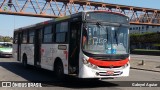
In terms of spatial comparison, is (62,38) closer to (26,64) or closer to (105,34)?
(105,34)

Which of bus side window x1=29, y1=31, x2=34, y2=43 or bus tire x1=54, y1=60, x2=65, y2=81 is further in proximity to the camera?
bus side window x1=29, y1=31, x2=34, y2=43

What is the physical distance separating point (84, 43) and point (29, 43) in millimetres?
8582

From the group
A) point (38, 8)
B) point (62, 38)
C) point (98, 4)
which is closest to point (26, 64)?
point (62, 38)

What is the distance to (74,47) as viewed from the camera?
1379 cm

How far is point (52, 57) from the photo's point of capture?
16203 millimetres

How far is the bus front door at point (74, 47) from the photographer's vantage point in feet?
44.0

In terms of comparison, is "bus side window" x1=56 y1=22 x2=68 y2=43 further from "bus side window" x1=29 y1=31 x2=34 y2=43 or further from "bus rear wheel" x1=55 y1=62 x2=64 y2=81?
"bus side window" x1=29 y1=31 x2=34 y2=43

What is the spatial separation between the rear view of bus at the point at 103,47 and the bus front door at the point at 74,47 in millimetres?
405

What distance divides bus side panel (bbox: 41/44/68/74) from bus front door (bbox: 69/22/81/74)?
427mm

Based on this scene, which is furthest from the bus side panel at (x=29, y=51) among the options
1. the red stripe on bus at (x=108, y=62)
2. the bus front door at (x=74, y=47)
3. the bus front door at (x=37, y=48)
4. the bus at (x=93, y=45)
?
the red stripe on bus at (x=108, y=62)

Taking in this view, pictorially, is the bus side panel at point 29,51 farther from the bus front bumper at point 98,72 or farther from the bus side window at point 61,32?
the bus front bumper at point 98,72

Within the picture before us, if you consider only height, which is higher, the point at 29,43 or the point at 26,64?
the point at 29,43

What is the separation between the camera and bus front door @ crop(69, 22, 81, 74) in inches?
528

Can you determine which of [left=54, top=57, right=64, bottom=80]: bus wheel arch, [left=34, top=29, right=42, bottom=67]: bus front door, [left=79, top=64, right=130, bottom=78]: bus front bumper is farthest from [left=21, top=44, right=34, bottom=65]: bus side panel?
[left=79, top=64, right=130, bottom=78]: bus front bumper
